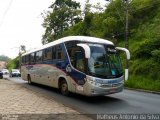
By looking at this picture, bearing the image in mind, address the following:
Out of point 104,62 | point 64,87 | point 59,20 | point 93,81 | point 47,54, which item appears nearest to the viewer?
point 93,81

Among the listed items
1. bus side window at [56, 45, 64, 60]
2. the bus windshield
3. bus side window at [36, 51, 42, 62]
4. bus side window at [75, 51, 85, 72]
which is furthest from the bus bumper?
bus side window at [36, 51, 42, 62]

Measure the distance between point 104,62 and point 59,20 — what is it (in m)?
42.9

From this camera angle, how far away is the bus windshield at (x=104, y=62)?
12.2 meters

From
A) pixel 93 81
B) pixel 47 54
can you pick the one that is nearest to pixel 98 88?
pixel 93 81

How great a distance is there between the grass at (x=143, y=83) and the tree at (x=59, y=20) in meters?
31.7

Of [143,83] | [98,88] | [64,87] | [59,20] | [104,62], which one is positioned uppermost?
[59,20]

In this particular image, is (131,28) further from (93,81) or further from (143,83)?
(93,81)

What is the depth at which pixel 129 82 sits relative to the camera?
2188 cm

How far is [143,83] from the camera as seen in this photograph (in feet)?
67.4

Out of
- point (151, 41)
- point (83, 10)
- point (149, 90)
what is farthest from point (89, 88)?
point (83, 10)

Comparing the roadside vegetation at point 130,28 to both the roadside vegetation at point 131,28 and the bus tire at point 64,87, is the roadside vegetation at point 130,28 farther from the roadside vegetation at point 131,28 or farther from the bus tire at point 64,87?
the bus tire at point 64,87

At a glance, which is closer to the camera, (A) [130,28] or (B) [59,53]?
(B) [59,53]

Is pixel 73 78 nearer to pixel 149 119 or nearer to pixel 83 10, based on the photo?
pixel 149 119

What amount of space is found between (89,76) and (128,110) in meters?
2.49
